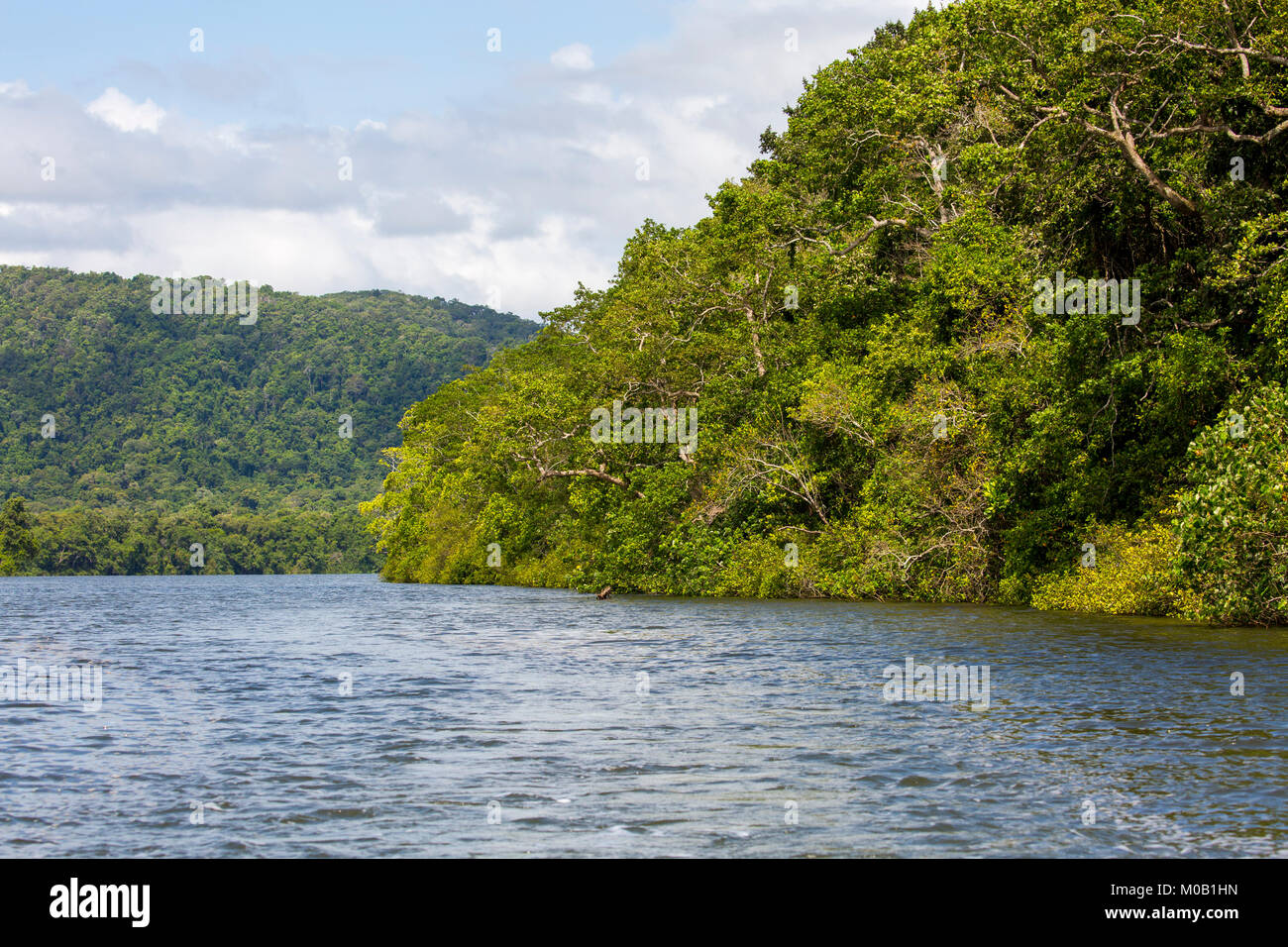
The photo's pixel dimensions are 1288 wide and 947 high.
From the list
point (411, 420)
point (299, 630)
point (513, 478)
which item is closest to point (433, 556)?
point (411, 420)

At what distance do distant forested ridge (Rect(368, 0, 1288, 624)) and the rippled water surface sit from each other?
569 centimetres

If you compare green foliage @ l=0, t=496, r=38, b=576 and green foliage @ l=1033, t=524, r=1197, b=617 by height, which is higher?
green foliage @ l=1033, t=524, r=1197, b=617

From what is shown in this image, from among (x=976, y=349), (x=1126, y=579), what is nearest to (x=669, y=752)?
(x=1126, y=579)

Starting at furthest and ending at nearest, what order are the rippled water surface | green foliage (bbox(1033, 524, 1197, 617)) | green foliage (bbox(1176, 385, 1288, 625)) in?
1. green foliage (bbox(1033, 524, 1197, 617))
2. green foliage (bbox(1176, 385, 1288, 625))
3. the rippled water surface

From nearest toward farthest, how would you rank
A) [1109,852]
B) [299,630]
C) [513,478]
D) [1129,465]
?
[1109,852] → [1129,465] → [299,630] → [513,478]

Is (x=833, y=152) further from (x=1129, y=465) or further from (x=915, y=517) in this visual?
(x=1129, y=465)

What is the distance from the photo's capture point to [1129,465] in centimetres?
3375

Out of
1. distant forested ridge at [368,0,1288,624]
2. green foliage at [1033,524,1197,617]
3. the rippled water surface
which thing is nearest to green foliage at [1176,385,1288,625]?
distant forested ridge at [368,0,1288,624]

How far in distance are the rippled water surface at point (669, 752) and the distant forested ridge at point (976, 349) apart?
569cm

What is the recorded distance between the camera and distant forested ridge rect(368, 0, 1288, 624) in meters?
27.8

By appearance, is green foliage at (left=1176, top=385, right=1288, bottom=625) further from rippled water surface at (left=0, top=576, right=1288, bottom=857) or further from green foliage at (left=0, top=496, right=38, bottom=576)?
green foliage at (left=0, top=496, right=38, bottom=576)

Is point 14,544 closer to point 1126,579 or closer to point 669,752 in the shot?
point 1126,579

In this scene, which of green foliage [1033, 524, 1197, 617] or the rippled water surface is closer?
the rippled water surface

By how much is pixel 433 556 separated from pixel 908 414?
5432 centimetres
